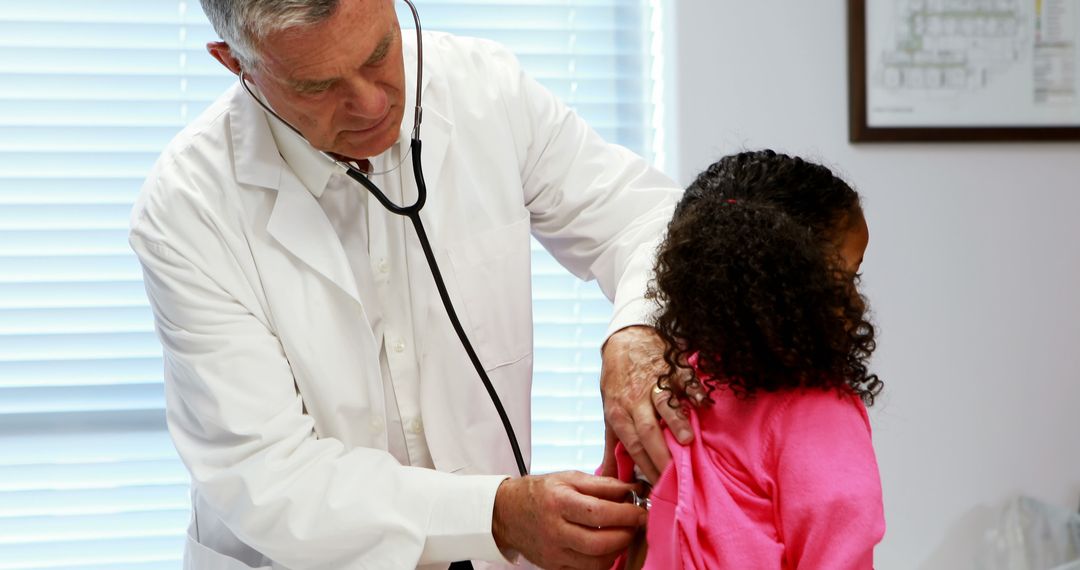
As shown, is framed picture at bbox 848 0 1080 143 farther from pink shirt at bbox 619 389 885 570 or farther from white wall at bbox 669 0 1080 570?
pink shirt at bbox 619 389 885 570

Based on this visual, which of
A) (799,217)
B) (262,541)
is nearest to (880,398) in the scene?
(799,217)

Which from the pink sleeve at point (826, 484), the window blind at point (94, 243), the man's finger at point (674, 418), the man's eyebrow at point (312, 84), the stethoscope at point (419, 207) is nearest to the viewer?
the pink sleeve at point (826, 484)

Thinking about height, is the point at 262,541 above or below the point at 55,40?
below

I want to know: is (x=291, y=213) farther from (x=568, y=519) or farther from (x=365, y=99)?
(x=568, y=519)

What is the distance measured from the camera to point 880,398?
6.93 feet

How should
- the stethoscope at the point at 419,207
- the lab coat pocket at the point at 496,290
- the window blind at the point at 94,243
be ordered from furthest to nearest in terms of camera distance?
the window blind at the point at 94,243
the lab coat pocket at the point at 496,290
the stethoscope at the point at 419,207

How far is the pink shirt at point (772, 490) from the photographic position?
829 mm

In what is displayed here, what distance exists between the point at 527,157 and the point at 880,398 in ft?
3.64

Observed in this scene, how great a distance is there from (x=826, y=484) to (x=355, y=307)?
67 cm

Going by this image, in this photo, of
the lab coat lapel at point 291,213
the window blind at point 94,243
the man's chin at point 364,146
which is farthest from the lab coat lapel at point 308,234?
the window blind at point 94,243

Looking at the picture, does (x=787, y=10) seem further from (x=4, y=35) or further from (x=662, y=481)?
(x=4, y=35)

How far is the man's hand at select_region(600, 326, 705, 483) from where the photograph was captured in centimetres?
97

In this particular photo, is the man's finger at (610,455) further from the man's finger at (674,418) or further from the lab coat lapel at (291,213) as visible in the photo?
the lab coat lapel at (291,213)

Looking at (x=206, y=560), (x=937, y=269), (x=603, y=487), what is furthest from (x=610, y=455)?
(x=937, y=269)
